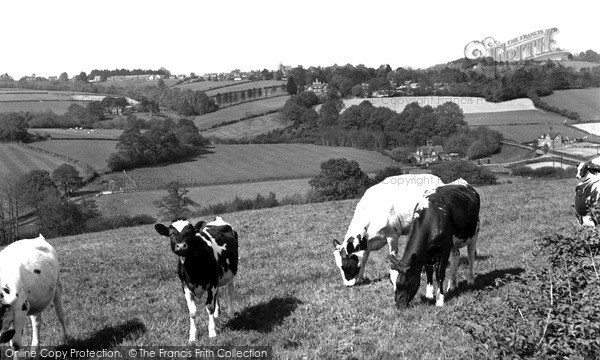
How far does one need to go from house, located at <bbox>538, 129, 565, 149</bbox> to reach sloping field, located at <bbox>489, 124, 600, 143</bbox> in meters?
1.38

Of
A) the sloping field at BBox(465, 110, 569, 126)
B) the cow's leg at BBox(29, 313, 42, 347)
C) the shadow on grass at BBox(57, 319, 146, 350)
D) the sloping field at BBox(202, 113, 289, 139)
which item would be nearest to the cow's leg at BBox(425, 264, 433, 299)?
the shadow on grass at BBox(57, 319, 146, 350)

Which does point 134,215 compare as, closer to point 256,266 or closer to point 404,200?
point 256,266

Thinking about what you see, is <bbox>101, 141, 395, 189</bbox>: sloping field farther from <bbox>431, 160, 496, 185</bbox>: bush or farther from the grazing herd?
the grazing herd

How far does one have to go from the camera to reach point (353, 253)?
44.8ft

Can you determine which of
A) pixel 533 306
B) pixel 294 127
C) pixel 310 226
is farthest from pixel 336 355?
pixel 294 127

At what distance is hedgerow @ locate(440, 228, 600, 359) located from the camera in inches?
232

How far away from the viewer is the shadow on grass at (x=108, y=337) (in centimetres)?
997

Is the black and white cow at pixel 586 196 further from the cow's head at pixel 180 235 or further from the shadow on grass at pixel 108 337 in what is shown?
the shadow on grass at pixel 108 337

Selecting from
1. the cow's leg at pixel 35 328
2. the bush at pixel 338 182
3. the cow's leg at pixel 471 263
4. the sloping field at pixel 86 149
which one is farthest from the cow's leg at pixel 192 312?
the sloping field at pixel 86 149

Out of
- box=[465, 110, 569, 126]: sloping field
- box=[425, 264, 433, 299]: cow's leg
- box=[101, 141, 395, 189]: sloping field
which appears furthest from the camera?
box=[465, 110, 569, 126]: sloping field

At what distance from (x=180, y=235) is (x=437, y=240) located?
572cm

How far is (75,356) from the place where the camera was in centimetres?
945

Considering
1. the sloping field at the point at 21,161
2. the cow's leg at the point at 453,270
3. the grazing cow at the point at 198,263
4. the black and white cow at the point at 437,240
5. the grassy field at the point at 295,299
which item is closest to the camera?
the grassy field at the point at 295,299

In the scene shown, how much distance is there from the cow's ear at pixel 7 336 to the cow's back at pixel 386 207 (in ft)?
27.8
